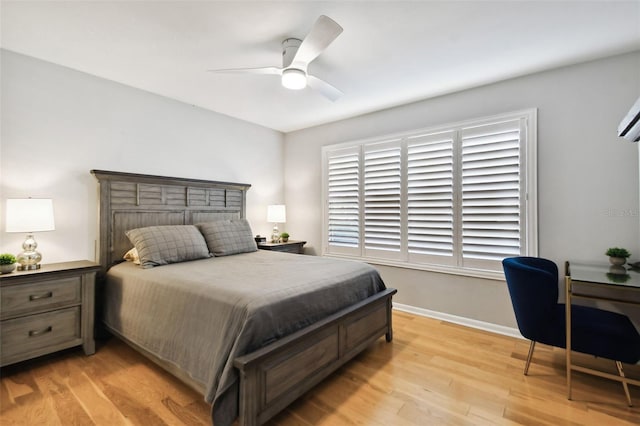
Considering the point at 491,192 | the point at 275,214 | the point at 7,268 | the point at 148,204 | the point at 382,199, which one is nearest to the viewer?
the point at 7,268

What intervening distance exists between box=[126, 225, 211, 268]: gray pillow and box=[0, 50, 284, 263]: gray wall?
0.56 metres

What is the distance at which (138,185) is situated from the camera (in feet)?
10.5

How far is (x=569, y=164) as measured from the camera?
2.73 meters

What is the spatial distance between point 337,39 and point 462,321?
3094 mm

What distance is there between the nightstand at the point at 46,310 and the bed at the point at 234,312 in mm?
202

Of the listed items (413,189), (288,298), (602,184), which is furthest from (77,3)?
(602,184)

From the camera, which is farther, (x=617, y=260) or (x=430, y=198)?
(x=430, y=198)

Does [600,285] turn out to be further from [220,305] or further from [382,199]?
[220,305]

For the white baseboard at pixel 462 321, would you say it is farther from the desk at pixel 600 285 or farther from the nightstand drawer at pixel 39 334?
the nightstand drawer at pixel 39 334

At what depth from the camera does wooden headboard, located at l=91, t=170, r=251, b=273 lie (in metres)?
2.97

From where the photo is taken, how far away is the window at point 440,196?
2957 mm

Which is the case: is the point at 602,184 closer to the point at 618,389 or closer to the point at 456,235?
the point at 456,235

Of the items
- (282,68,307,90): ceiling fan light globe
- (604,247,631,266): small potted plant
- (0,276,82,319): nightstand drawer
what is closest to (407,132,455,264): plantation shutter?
(604,247,631,266): small potted plant

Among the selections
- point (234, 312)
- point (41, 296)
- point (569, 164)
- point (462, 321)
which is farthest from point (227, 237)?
point (569, 164)
